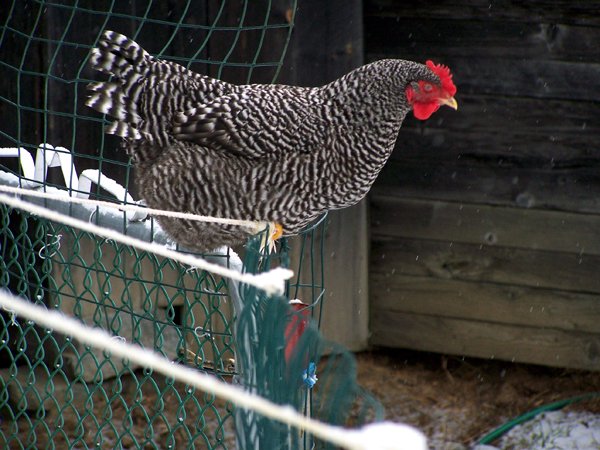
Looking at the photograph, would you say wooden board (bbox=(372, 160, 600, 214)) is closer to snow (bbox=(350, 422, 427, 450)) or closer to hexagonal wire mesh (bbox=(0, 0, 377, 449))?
hexagonal wire mesh (bbox=(0, 0, 377, 449))

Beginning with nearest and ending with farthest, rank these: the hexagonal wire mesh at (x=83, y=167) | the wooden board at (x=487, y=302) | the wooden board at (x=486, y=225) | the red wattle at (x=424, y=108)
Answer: the red wattle at (x=424, y=108) < the hexagonal wire mesh at (x=83, y=167) < the wooden board at (x=486, y=225) < the wooden board at (x=487, y=302)

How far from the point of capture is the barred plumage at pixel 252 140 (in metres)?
2.62

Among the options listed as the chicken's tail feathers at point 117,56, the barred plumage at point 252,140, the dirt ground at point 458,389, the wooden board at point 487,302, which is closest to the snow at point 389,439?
the barred plumage at point 252,140

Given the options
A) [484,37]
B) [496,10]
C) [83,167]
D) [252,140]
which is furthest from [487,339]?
A: [252,140]

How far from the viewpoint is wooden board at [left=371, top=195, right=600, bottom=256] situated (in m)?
Result: 4.05

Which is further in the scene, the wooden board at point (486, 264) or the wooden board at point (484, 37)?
the wooden board at point (486, 264)

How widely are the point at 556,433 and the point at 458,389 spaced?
0.59m

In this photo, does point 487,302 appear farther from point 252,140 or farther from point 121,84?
point 121,84

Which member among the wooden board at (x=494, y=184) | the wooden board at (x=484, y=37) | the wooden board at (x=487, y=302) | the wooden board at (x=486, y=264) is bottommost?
the wooden board at (x=487, y=302)

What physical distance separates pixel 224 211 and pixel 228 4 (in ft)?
4.81

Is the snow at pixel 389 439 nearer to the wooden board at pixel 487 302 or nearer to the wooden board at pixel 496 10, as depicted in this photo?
Answer: the wooden board at pixel 496 10

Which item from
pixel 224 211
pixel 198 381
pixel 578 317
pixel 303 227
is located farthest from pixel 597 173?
pixel 198 381

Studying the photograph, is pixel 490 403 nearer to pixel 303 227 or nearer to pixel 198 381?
pixel 303 227

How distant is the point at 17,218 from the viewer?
12.6 feet
